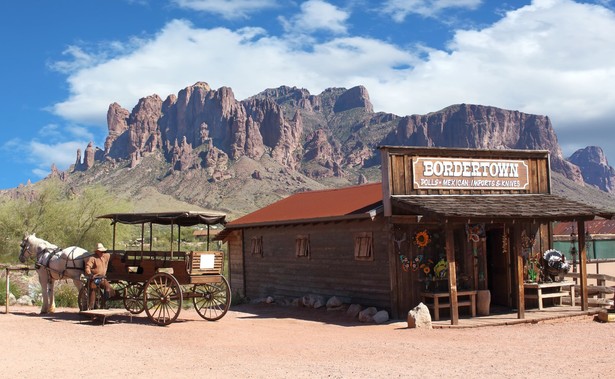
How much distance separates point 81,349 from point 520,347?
743cm

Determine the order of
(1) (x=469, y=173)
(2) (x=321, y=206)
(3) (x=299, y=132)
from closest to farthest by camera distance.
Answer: (1) (x=469, y=173)
(2) (x=321, y=206)
(3) (x=299, y=132)

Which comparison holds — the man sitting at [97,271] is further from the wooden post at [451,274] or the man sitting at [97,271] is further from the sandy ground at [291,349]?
the wooden post at [451,274]

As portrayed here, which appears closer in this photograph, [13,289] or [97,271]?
[97,271]

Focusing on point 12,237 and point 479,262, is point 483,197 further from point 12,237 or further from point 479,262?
point 12,237

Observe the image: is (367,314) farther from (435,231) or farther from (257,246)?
(257,246)

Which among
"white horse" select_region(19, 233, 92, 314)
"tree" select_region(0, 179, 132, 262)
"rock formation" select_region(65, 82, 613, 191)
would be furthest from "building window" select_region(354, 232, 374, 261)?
"rock formation" select_region(65, 82, 613, 191)

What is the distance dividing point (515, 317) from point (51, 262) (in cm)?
1101

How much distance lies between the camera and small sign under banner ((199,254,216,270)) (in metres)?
13.8

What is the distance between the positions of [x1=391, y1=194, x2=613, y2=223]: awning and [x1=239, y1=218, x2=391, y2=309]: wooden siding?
123cm

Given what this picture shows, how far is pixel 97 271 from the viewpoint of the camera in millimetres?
14039

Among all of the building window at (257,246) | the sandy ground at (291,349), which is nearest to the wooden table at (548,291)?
the sandy ground at (291,349)

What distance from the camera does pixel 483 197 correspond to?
1578cm

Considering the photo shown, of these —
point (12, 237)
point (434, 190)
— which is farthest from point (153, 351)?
point (12, 237)

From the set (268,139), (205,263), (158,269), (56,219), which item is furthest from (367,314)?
(268,139)
